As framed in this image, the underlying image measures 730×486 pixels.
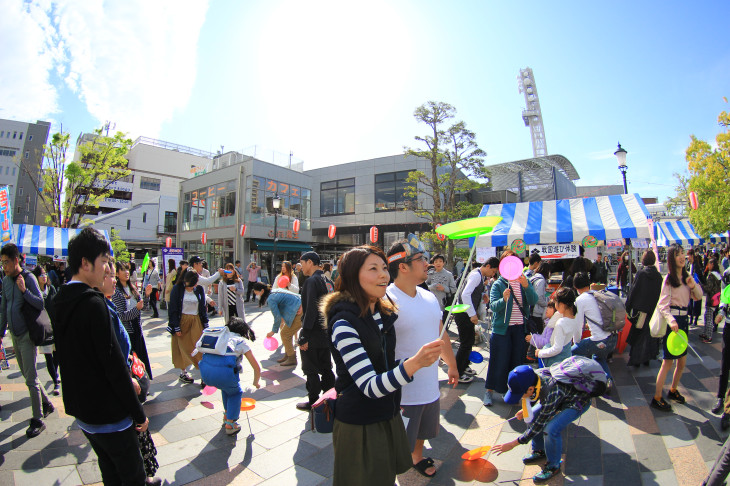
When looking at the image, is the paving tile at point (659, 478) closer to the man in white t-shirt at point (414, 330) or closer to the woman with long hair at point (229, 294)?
the man in white t-shirt at point (414, 330)

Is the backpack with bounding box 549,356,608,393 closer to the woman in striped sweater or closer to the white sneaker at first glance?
the woman in striped sweater

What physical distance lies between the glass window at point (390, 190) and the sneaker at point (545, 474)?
23.8 metres

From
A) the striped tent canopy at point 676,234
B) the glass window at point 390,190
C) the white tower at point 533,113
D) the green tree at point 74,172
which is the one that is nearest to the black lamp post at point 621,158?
the striped tent canopy at point 676,234

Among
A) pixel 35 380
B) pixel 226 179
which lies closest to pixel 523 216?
pixel 35 380

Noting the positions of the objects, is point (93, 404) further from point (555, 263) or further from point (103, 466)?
point (555, 263)

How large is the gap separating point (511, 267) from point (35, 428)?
5.50 meters

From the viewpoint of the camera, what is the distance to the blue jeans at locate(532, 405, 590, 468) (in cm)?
261

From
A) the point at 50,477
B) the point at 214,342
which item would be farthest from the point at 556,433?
the point at 50,477

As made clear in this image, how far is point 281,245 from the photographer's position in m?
24.6

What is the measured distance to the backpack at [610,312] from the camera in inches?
153

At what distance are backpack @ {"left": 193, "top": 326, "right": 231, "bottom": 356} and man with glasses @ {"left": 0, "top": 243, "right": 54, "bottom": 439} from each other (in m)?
2.01

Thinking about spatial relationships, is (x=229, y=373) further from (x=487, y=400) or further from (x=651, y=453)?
(x=651, y=453)

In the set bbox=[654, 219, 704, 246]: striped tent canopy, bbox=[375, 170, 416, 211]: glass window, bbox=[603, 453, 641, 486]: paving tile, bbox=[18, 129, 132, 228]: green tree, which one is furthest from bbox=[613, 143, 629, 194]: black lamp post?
bbox=[18, 129, 132, 228]: green tree

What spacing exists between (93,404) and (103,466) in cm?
47
